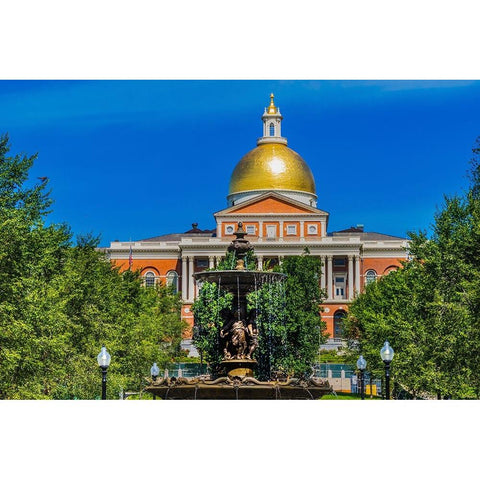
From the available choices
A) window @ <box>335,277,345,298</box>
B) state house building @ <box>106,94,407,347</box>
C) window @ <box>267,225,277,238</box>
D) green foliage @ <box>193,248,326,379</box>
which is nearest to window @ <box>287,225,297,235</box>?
state house building @ <box>106,94,407,347</box>

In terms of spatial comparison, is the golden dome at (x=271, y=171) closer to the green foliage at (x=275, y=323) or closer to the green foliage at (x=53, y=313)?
the green foliage at (x=275, y=323)

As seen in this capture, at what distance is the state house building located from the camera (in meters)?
116

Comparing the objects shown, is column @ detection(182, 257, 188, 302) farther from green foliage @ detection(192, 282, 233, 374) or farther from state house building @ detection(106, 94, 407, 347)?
green foliage @ detection(192, 282, 233, 374)

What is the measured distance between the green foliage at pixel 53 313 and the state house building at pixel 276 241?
60.9 metres

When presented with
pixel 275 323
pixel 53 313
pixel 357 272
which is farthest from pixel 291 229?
pixel 53 313

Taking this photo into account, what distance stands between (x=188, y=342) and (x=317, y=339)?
3585cm

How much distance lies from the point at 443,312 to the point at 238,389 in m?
13.9

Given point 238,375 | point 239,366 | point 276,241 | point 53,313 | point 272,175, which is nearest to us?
point 238,375

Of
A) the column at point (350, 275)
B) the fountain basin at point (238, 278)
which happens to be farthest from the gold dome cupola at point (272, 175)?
the fountain basin at point (238, 278)

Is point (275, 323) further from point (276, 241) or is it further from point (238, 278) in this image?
point (276, 241)

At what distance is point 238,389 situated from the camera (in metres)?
26.0

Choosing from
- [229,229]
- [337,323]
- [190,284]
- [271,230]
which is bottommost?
[337,323]

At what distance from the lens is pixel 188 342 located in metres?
102

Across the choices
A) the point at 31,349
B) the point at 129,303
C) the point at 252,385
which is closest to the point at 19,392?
the point at 31,349
